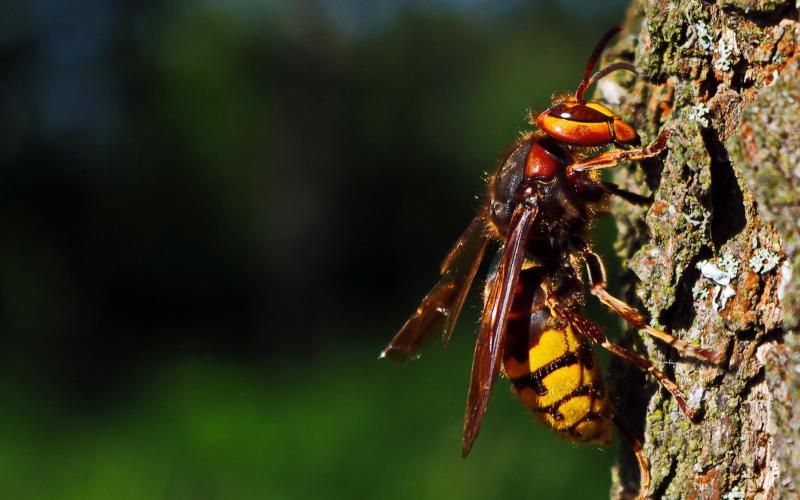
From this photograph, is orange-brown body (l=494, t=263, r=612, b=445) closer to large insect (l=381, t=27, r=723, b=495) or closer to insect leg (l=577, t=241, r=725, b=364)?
large insect (l=381, t=27, r=723, b=495)

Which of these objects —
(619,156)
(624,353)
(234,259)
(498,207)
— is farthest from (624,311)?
(234,259)

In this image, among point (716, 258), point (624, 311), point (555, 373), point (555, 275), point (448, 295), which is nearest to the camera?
point (716, 258)

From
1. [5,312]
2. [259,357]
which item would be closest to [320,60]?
[259,357]

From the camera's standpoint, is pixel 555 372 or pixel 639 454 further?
pixel 555 372

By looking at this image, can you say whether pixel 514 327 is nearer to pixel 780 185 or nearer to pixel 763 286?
pixel 763 286

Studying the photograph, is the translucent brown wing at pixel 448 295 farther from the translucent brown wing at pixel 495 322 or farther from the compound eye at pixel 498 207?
the translucent brown wing at pixel 495 322

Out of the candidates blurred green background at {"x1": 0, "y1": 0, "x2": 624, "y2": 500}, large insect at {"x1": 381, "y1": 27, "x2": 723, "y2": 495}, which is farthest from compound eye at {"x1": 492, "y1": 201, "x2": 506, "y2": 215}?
blurred green background at {"x1": 0, "y1": 0, "x2": 624, "y2": 500}

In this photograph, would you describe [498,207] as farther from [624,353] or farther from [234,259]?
[234,259]
